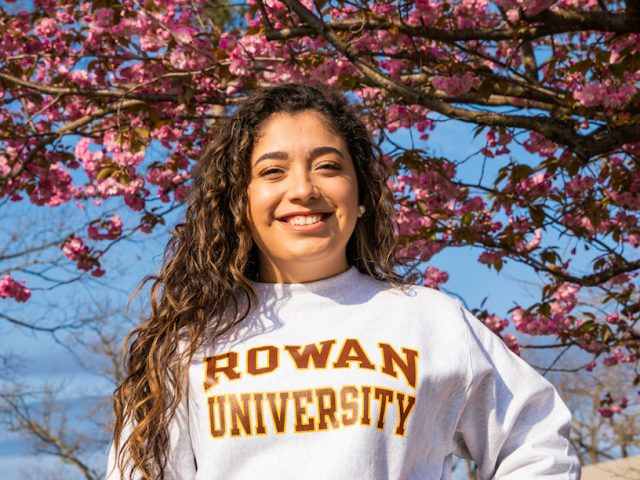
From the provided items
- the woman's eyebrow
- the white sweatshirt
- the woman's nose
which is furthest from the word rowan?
the woman's eyebrow

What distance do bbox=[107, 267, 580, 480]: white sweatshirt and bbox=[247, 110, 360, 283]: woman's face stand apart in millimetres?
78

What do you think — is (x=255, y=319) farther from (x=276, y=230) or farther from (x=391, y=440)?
(x=391, y=440)

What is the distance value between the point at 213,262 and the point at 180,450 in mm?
476

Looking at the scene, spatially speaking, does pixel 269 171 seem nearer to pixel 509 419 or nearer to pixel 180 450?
pixel 180 450

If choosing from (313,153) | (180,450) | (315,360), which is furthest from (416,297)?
(180,450)

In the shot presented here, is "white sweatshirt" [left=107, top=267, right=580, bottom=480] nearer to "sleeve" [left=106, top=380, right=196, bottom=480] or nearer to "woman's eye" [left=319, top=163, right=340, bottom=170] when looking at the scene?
"sleeve" [left=106, top=380, right=196, bottom=480]

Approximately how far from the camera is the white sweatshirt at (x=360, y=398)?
1757mm

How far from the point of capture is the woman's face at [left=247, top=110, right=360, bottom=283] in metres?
1.90

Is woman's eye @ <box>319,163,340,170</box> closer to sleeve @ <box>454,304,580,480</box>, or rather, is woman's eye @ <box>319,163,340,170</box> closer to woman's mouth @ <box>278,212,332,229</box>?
woman's mouth @ <box>278,212,332,229</box>

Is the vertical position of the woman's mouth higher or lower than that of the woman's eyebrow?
lower

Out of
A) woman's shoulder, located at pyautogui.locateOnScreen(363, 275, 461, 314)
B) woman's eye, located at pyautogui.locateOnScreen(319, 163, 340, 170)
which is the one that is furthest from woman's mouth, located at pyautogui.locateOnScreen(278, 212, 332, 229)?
woman's shoulder, located at pyautogui.locateOnScreen(363, 275, 461, 314)

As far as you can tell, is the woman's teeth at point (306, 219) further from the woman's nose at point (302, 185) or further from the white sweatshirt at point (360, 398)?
the white sweatshirt at point (360, 398)

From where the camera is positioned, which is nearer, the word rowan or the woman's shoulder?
the word rowan

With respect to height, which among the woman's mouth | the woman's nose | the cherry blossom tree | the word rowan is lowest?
A: the word rowan
